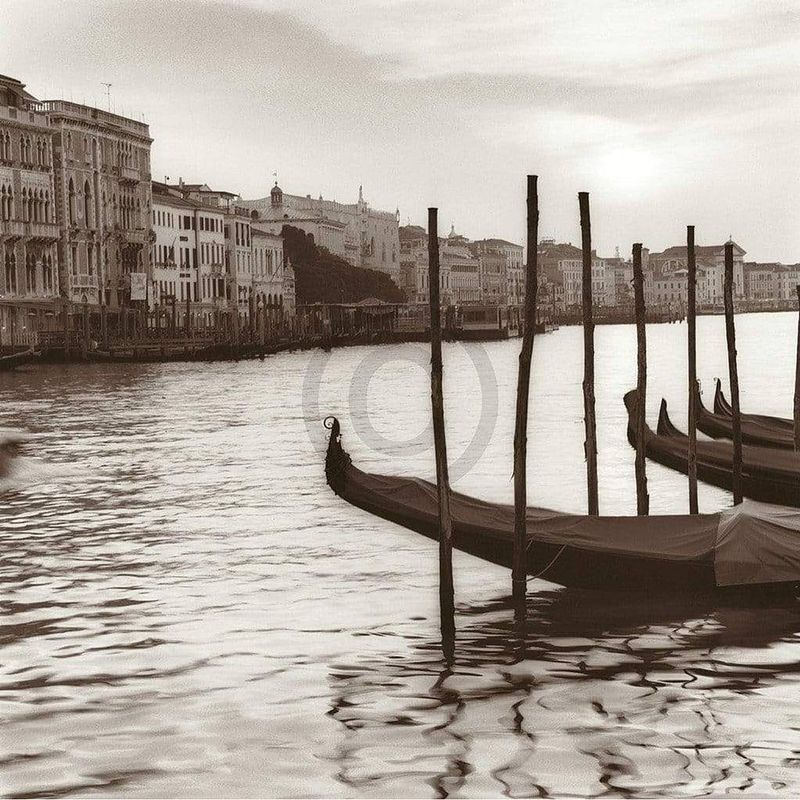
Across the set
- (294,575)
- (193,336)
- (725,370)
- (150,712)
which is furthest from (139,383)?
(150,712)

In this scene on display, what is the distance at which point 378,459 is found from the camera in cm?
2120

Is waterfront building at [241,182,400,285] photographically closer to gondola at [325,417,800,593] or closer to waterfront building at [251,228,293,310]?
waterfront building at [251,228,293,310]

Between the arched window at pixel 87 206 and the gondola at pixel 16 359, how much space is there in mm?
10675

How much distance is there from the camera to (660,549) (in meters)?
9.59

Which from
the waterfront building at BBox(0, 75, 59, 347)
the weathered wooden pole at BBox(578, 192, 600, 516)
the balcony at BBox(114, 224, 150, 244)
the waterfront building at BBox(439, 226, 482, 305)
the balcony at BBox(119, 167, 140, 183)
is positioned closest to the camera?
the weathered wooden pole at BBox(578, 192, 600, 516)

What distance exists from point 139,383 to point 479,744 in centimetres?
3058

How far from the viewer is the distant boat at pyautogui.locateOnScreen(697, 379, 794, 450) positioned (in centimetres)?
1692

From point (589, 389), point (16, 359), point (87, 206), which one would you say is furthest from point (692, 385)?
point (87, 206)

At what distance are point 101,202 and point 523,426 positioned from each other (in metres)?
45.8

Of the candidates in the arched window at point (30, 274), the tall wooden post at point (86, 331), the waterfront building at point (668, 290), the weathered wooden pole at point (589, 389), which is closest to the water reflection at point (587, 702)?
the weathered wooden pole at point (589, 389)

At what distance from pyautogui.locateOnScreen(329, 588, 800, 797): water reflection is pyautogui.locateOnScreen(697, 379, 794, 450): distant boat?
23.9ft

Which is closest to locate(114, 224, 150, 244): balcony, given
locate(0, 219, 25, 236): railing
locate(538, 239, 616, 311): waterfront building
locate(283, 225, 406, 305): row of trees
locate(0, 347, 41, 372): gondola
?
locate(0, 219, 25, 236): railing

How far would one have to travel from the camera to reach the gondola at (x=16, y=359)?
4070 cm

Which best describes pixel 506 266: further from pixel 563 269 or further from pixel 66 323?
pixel 66 323
